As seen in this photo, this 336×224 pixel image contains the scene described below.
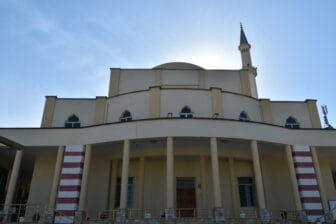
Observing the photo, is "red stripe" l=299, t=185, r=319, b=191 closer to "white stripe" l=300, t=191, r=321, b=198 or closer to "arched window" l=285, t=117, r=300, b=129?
"white stripe" l=300, t=191, r=321, b=198

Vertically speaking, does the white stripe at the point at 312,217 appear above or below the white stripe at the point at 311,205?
below

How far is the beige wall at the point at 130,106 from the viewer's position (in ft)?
70.7

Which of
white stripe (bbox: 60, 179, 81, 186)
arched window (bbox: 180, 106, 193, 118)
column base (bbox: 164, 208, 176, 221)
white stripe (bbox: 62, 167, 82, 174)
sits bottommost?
column base (bbox: 164, 208, 176, 221)

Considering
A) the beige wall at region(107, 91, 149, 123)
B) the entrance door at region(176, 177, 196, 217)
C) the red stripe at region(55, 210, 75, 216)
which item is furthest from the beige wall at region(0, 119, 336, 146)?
the entrance door at region(176, 177, 196, 217)

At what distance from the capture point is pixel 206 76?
82.9 feet

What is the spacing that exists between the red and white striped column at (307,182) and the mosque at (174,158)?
60mm

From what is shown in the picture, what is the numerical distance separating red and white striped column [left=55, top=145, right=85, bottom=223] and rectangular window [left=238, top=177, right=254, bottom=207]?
10848 millimetres

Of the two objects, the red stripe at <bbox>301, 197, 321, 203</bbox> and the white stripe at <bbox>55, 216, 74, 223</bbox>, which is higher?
the red stripe at <bbox>301, 197, 321, 203</bbox>

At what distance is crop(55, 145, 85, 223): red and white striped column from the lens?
1730 centimetres

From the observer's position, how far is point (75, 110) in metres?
23.9

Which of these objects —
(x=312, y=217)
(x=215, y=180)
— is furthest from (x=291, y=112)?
(x=215, y=180)

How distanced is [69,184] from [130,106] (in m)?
7.04

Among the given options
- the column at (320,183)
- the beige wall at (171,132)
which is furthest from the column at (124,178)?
the column at (320,183)

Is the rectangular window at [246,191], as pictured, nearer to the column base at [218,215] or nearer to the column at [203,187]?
the column at [203,187]
